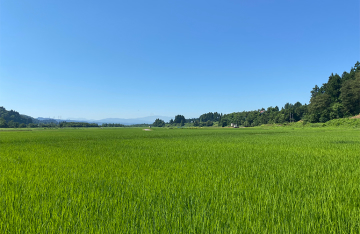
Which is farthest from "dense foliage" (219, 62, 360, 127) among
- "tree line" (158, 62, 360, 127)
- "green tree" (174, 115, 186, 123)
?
"green tree" (174, 115, 186, 123)

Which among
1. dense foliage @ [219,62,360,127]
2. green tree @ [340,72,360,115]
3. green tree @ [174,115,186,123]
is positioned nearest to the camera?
green tree @ [340,72,360,115]

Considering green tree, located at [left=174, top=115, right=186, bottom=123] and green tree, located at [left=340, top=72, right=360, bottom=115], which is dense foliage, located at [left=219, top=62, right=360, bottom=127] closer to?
green tree, located at [left=340, top=72, right=360, bottom=115]

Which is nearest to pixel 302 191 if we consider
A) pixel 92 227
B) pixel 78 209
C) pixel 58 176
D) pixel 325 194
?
pixel 325 194

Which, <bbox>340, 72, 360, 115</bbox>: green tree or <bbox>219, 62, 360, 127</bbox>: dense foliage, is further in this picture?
<bbox>219, 62, 360, 127</bbox>: dense foliage

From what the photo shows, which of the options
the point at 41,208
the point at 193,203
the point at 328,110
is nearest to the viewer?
the point at 41,208

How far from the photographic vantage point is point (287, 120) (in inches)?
3583

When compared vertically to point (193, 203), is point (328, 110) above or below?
above

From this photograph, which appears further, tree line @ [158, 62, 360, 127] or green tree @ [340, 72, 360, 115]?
tree line @ [158, 62, 360, 127]

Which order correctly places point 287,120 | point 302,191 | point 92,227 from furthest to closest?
point 287,120, point 302,191, point 92,227

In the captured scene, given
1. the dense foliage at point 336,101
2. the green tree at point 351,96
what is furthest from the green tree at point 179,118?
the green tree at point 351,96

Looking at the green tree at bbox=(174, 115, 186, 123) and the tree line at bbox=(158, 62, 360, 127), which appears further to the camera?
the green tree at bbox=(174, 115, 186, 123)

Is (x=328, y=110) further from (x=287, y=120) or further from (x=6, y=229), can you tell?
(x=6, y=229)

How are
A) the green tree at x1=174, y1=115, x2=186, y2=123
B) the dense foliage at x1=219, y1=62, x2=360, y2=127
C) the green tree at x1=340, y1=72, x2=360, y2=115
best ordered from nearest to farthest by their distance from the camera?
1. the green tree at x1=340, y1=72, x2=360, y2=115
2. the dense foliage at x1=219, y1=62, x2=360, y2=127
3. the green tree at x1=174, y1=115, x2=186, y2=123

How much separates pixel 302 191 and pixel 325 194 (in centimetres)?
35
